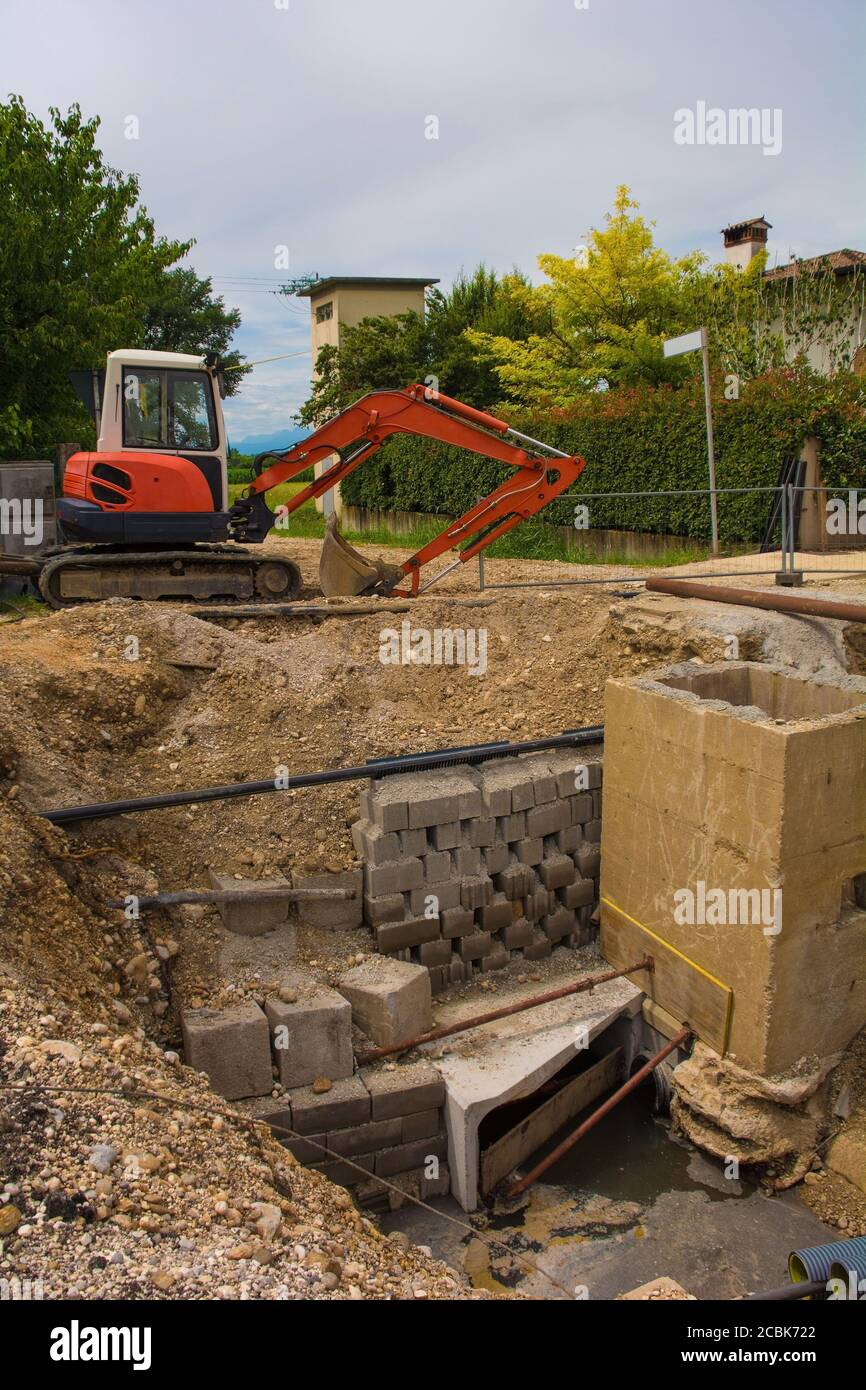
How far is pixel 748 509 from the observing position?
50.1 feet

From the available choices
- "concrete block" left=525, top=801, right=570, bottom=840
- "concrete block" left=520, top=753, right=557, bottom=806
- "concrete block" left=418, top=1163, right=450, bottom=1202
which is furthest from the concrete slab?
"concrete block" left=520, top=753, right=557, bottom=806

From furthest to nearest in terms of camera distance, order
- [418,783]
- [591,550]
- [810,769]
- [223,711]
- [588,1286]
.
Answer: [591,550] < [223,711] < [418,783] < [810,769] < [588,1286]

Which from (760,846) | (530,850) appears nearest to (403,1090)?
(530,850)

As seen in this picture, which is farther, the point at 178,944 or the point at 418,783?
the point at 418,783

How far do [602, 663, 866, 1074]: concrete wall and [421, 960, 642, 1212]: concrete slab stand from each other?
561 mm

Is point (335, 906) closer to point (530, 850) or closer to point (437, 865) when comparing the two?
point (437, 865)

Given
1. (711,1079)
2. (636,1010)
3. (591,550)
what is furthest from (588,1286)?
(591,550)

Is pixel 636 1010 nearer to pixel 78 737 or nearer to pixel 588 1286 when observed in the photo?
pixel 588 1286

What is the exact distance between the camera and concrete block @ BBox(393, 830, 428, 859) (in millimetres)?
6816

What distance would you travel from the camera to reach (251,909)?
6434mm

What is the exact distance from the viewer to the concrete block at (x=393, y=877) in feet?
22.1

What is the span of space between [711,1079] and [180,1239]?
4.07m

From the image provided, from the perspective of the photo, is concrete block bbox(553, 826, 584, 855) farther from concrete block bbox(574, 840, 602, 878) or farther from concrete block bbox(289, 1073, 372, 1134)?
concrete block bbox(289, 1073, 372, 1134)
